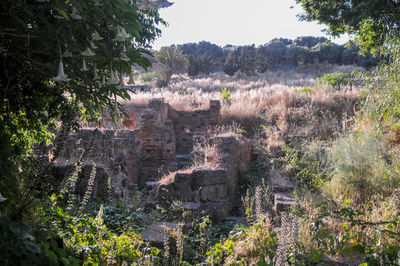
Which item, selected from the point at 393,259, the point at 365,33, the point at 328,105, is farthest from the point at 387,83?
the point at 328,105

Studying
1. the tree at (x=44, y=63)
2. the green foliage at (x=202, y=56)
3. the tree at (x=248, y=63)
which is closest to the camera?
the tree at (x=44, y=63)

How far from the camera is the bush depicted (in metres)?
5.84

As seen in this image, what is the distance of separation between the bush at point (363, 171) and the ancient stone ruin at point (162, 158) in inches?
90.8

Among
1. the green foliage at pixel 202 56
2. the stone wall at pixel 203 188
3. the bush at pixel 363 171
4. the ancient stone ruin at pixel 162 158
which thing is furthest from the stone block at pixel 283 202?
the green foliage at pixel 202 56

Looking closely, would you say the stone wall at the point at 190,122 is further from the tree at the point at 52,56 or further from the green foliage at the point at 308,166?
the tree at the point at 52,56

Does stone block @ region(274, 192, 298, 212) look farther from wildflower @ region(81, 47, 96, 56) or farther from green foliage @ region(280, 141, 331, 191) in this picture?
wildflower @ region(81, 47, 96, 56)

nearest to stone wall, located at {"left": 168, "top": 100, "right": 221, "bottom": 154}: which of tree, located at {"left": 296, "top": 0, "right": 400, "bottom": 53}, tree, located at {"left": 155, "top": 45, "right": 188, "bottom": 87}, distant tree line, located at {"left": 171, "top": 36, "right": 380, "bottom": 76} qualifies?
tree, located at {"left": 296, "top": 0, "right": 400, "bottom": 53}

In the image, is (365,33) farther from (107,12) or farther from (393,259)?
(107,12)

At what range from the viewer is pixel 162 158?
40.4ft

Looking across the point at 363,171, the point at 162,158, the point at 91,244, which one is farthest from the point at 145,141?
the point at 91,244

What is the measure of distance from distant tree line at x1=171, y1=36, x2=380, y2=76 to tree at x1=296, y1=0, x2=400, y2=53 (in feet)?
74.5

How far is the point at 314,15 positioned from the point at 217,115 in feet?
18.1

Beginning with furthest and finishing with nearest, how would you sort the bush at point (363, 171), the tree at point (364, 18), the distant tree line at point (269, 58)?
the distant tree line at point (269, 58)
the tree at point (364, 18)
the bush at point (363, 171)

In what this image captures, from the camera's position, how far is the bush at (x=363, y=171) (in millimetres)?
5840
